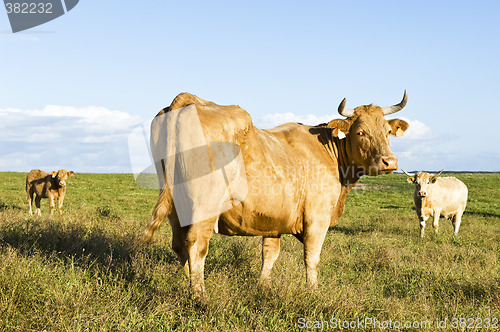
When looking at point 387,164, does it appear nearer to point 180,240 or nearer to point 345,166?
point 345,166

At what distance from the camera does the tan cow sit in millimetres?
4301

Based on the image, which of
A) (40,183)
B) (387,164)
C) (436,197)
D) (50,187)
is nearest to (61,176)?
(50,187)

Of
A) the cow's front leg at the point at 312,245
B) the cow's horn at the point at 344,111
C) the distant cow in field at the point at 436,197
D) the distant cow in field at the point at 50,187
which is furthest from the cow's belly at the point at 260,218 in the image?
the distant cow in field at the point at 50,187

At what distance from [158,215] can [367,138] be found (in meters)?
2.87

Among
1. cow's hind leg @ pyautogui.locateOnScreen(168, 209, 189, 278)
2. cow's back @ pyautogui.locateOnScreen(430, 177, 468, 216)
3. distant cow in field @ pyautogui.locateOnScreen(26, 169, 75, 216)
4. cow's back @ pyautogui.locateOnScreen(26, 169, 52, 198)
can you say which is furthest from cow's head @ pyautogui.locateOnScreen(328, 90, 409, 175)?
cow's back @ pyautogui.locateOnScreen(26, 169, 52, 198)

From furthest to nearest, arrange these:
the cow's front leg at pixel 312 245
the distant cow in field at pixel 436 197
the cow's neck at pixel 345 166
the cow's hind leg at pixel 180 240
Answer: the distant cow in field at pixel 436 197 < the cow's neck at pixel 345 166 < the cow's front leg at pixel 312 245 < the cow's hind leg at pixel 180 240

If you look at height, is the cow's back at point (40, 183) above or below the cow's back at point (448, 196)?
above

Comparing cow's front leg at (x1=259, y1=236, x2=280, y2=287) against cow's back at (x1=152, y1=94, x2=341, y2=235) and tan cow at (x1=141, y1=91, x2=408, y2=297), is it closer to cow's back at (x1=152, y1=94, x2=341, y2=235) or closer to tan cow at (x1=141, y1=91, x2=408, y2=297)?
tan cow at (x1=141, y1=91, x2=408, y2=297)

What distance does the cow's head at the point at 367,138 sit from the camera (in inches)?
210

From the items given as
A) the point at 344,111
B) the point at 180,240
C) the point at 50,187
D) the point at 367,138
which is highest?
the point at 50,187

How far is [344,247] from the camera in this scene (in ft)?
28.6

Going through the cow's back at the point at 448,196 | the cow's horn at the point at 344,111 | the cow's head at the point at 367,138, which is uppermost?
the cow's horn at the point at 344,111

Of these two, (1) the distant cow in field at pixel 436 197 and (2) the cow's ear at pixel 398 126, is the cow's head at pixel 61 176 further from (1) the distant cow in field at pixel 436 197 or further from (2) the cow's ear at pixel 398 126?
(2) the cow's ear at pixel 398 126

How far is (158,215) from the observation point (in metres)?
4.31
